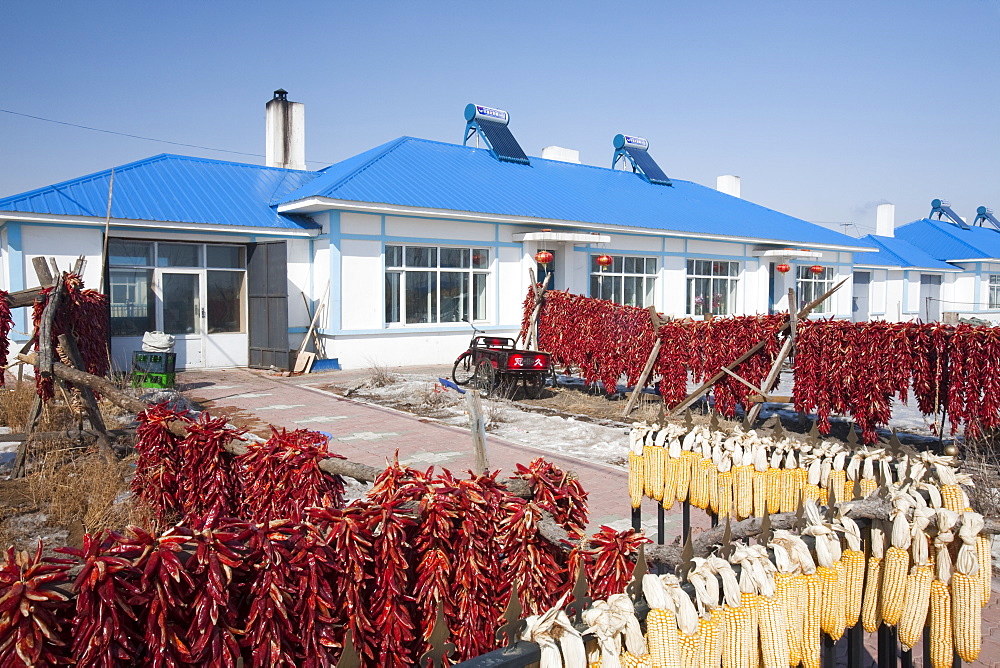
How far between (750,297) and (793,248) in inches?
108

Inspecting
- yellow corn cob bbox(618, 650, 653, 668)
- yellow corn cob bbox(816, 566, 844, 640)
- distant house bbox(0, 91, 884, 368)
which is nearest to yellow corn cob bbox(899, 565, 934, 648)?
yellow corn cob bbox(816, 566, 844, 640)

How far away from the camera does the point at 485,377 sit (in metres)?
13.0

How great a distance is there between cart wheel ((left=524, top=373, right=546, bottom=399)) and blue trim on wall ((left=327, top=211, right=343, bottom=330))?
5.45 meters

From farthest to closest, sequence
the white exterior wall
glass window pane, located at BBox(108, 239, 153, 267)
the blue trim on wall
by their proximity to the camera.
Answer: the blue trim on wall, glass window pane, located at BBox(108, 239, 153, 267), the white exterior wall

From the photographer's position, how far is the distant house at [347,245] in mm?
15133

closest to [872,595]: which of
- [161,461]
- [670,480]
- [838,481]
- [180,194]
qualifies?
[838,481]

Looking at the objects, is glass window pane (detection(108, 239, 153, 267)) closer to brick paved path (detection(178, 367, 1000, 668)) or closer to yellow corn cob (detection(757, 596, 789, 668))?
brick paved path (detection(178, 367, 1000, 668))

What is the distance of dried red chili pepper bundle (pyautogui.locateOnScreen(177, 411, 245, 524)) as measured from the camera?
13.1 ft

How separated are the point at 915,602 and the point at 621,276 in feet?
63.1

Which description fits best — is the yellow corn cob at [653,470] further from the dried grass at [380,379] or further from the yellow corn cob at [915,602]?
the dried grass at [380,379]

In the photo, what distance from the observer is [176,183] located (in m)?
17.3

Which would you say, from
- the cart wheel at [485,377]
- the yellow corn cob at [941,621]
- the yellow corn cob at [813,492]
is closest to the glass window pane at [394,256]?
the cart wheel at [485,377]

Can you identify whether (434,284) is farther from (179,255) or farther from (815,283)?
(815,283)

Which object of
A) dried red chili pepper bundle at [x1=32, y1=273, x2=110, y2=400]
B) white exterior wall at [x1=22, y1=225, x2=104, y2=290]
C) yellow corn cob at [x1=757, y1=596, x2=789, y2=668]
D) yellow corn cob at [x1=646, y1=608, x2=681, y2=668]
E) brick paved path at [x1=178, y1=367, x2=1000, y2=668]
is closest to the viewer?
yellow corn cob at [x1=646, y1=608, x2=681, y2=668]
